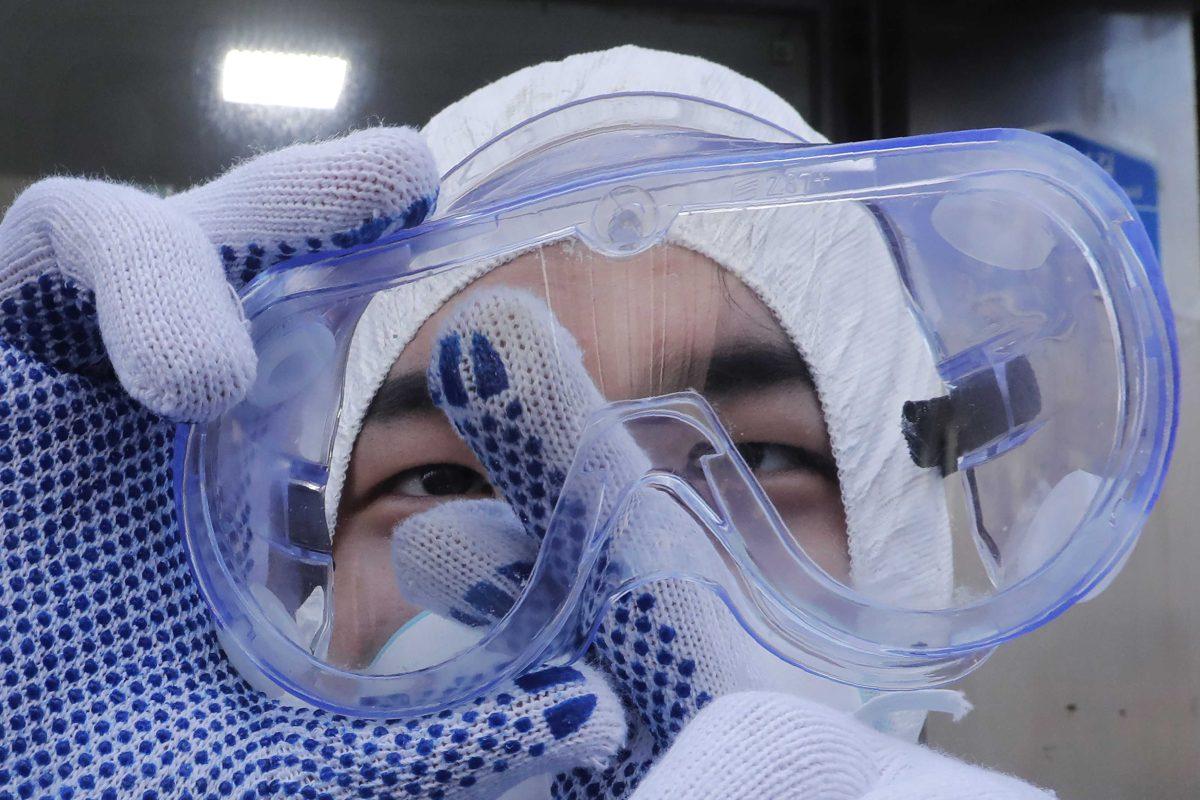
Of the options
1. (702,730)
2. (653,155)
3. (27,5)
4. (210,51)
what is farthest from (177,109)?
(702,730)

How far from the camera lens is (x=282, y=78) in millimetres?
1085

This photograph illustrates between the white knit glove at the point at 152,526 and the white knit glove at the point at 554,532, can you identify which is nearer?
the white knit glove at the point at 152,526

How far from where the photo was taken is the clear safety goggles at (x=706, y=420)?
64 cm

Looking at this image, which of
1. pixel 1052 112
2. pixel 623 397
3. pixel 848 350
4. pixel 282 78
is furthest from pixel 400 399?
pixel 1052 112

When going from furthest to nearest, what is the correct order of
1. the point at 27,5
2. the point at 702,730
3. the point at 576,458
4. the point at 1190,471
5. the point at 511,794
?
the point at 1190,471 → the point at 27,5 → the point at 511,794 → the point at 576,458 → the point at 702,730

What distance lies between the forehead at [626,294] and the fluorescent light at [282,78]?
0.52 m

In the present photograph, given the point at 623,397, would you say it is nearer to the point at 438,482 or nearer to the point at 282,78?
the point at 438,482

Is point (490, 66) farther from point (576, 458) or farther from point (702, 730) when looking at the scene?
point (702, 730)

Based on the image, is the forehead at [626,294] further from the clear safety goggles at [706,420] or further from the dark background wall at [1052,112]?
the dark background wall at [1052,112]

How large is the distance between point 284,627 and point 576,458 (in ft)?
0.74

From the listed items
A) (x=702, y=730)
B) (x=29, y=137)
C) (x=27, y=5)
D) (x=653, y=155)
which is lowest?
(x=702, y=730)

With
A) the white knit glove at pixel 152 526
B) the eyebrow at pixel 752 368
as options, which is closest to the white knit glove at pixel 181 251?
the white knit glove at pixel 152 526

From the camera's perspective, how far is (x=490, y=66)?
112 cm

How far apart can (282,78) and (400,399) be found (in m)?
0.51
